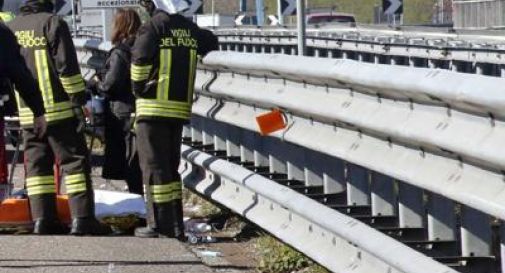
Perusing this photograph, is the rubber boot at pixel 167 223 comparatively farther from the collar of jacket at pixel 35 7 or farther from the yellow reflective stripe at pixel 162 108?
the collar of jacket at pixel 35 7

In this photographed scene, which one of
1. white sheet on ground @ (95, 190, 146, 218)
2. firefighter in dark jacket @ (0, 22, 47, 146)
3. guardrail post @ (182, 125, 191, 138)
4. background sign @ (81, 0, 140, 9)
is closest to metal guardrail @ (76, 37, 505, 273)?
white sheet on ground @ (95, 190, 146, 218)

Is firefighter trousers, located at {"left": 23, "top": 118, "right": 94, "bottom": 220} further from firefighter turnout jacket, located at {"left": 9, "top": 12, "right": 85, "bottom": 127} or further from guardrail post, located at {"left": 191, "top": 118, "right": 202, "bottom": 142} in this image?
guardrail post, located at {"left": 191, "top": 118, "right": 202, "bottom": 142}

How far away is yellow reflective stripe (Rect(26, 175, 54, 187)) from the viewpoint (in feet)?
36.1

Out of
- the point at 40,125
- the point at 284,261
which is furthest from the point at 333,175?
the point at 40,125

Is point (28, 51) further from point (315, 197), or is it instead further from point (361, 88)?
point (361, 88)

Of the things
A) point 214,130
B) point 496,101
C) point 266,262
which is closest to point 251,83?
point 266,262

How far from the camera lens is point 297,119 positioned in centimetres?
912

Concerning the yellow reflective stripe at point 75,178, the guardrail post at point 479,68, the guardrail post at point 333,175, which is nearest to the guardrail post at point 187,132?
the yellow reflective stripe at point 75,178

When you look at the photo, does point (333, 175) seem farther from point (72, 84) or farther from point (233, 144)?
point (233, 144)

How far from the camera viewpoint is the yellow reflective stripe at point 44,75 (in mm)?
10898

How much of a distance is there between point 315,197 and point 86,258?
5.17ft

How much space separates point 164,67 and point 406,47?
56.9ft

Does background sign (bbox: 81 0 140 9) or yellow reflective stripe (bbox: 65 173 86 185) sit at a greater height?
background sign (bbox: 81 0 140 9)

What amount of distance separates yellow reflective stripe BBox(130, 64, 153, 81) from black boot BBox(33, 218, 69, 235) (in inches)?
46.3
